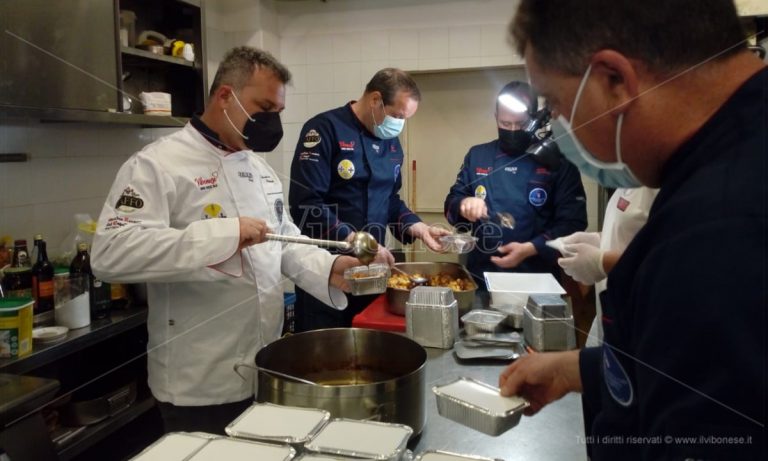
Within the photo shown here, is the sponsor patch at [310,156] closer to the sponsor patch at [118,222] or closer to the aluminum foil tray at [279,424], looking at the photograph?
the sponsor patch at [118,222]

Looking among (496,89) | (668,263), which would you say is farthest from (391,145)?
(668,263)

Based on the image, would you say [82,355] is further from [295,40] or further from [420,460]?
[295,40]

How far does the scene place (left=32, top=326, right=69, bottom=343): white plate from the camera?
198 cm

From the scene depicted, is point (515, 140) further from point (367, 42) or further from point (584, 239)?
point (367, 42)

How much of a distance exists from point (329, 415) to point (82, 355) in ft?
6.49

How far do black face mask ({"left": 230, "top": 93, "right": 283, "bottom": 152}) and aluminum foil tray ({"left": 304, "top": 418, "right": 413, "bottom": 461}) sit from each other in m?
1.07

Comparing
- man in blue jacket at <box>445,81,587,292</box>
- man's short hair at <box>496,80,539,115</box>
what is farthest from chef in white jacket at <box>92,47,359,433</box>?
man's short hair at <box>496,80,539,115</box>

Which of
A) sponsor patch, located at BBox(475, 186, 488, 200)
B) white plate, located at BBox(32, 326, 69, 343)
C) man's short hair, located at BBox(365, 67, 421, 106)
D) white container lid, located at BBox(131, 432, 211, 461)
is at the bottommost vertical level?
white plate, located at BBox(32, 326, 69, 343)

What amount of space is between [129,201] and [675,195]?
1.33 meters

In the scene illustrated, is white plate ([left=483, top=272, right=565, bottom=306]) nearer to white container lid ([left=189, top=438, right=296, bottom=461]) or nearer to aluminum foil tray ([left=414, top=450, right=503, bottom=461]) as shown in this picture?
aluminum foil tray ([left=414, top=450, right=503, bottom=461])

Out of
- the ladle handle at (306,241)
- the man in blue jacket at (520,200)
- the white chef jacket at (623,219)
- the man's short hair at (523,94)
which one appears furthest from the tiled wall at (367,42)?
the ladle handle at (306,241)

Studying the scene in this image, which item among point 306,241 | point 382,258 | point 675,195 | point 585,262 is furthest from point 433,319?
point 675,195

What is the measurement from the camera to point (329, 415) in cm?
99

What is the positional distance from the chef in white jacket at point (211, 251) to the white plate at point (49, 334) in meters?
0.62
